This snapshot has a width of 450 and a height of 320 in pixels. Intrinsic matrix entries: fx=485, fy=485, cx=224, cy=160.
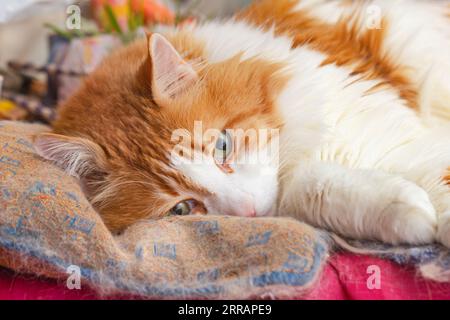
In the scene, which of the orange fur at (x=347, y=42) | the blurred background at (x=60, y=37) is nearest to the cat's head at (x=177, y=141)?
the orange fur at (x=347, y=42)

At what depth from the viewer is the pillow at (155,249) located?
0.98 metres

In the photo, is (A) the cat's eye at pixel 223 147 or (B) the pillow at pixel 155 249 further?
(A) the cat's eye at pixel 223 147

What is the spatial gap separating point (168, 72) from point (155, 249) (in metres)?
0.49

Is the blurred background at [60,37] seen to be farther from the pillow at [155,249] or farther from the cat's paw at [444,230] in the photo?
the cat's paw at [444,230]

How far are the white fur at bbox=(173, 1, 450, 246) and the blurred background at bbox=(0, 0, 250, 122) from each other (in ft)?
2.40

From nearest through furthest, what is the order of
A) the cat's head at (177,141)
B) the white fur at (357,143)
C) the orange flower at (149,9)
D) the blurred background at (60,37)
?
the white fur at (357,143) → the cat's head at (177,141) → the blurred background at (60,37) → the orange flower at (149,9)

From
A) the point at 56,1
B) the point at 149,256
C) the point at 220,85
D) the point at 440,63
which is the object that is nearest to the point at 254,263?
the point at 149,256

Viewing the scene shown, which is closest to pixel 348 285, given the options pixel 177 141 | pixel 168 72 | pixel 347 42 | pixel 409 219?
pixel 409 219

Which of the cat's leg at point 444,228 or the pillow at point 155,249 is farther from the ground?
the cat's leg at point 444,228

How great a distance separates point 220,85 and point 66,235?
559mm

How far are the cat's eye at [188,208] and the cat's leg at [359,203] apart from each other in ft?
0.71

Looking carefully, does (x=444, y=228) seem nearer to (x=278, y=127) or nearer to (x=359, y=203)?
(x=359, y=203)

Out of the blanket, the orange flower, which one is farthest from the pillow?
the orange flower
